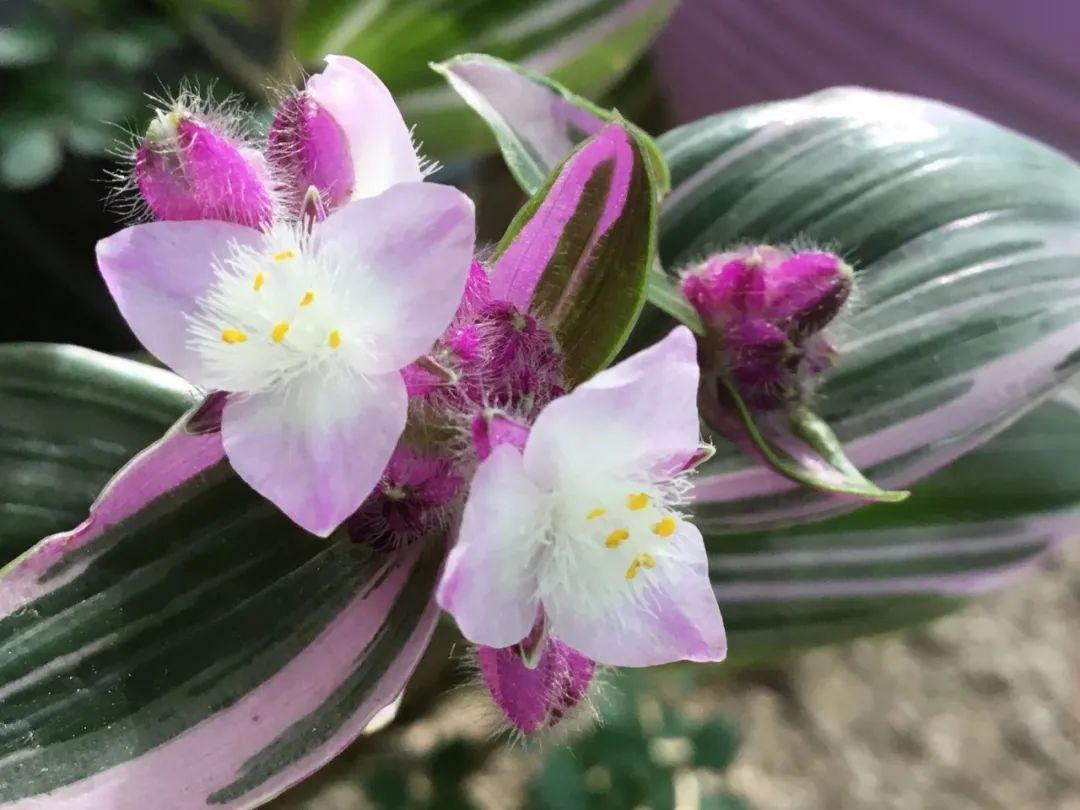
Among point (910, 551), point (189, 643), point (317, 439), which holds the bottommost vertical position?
point (910, 551)

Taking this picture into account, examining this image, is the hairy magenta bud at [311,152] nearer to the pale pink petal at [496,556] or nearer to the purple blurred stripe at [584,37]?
the pale pink petal at [496,556]

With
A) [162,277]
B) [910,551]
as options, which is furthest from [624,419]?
[910,551]

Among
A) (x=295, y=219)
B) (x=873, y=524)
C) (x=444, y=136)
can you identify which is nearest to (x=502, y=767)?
(x=873, y=524)

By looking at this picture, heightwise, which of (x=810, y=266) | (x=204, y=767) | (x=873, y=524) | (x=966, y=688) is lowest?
(x=966, y=688)

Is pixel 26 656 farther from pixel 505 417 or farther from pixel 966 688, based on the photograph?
pixel 966 688

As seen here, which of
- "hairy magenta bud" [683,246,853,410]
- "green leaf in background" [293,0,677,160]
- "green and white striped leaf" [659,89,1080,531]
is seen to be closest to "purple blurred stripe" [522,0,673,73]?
"green leaf in background" [293,0,677,160]

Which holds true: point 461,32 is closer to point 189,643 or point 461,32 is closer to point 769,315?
point 769,315
